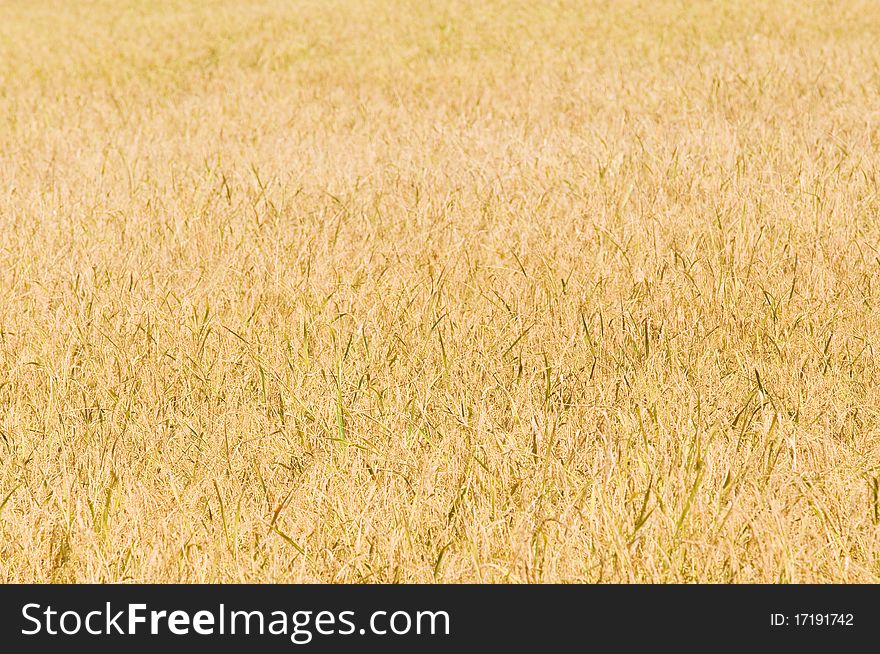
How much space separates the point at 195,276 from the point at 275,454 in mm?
1335

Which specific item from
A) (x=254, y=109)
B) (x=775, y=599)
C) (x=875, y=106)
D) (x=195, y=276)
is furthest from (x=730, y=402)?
(x=254, y=109)

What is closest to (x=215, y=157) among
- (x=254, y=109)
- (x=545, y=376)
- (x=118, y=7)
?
(x=254, y=109)

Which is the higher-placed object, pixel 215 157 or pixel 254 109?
pixel 254 109

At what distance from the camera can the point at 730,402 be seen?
90.0 inches

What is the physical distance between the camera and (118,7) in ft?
46.1

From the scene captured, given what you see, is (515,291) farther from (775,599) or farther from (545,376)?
(775,599)

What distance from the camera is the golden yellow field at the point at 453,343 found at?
179cm

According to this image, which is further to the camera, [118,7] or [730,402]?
[118,7]

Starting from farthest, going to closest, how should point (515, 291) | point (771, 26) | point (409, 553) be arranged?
1. point (771, 26)
2. point (515, 291)
3. point (409, 553)

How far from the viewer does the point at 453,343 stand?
270cm

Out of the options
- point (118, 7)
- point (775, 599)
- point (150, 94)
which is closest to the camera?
point (775, 599)

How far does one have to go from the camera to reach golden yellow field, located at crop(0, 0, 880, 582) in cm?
179

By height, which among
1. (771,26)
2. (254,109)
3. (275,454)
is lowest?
(275,454)

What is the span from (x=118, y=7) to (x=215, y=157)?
10.5m
